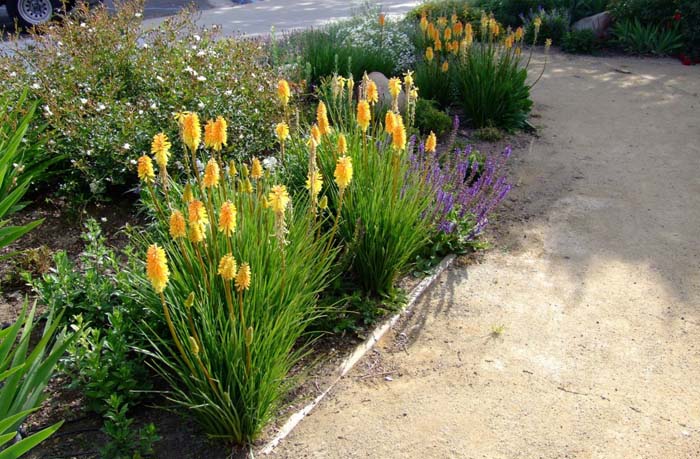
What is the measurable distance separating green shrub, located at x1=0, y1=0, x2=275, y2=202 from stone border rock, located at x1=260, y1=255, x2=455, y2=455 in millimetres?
1730

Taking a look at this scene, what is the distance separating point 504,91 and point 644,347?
343 cm

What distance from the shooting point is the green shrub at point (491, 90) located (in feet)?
20.6

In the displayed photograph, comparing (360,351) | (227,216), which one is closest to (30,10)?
(360,351)

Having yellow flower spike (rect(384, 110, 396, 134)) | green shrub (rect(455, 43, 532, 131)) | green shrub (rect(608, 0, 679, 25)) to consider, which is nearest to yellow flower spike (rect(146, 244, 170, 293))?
yellow flower spike (rect(384, 110, 396, 134))

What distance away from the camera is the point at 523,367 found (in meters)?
3.30

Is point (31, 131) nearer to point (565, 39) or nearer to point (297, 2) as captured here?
point (565, 39)

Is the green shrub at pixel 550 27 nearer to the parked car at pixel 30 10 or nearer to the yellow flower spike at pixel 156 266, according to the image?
the parked car at pixel 30 10

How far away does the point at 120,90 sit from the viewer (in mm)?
5141

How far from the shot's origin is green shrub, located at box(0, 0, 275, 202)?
4523mm

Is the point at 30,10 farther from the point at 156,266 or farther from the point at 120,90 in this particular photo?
the point at 156,266

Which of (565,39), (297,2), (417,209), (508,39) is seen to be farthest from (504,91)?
(297,2)

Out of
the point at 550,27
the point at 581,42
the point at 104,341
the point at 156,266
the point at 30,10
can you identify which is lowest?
the point at 581,42

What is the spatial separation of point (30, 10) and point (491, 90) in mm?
9049

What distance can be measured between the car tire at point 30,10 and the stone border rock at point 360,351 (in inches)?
391
